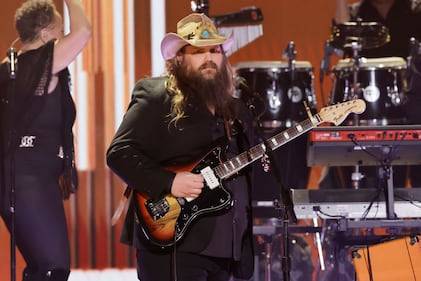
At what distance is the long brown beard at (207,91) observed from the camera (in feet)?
13.9

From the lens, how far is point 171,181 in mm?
4059

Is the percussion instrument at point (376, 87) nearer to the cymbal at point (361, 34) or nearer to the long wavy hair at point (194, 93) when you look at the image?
the cymbal at point (361, 34)

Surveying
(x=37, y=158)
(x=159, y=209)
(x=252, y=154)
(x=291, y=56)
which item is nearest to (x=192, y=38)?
(x=252, y=154)

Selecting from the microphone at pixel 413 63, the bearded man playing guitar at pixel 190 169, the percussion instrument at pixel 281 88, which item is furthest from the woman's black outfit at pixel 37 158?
the microphone at pixel 413 63

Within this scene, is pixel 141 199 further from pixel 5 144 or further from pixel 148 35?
Result: pixel 148 35

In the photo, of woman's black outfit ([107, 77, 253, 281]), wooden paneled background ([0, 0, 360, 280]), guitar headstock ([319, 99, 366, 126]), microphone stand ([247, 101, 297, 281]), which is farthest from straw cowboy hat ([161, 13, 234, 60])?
wooden paneled background ([0, 0, 360, 280])

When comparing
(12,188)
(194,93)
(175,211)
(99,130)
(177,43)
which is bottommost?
(99,130)

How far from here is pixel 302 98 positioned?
7176 mm

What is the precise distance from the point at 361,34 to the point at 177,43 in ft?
9.20

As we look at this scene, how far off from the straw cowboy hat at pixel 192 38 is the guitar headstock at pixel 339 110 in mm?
620

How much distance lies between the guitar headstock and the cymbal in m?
2.53

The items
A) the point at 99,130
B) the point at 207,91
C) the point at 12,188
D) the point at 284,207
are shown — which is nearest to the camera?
the point at 284,207

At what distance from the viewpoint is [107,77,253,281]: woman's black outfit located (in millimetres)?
4004

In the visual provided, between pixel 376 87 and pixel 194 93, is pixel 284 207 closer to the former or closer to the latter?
pixel 194 93
